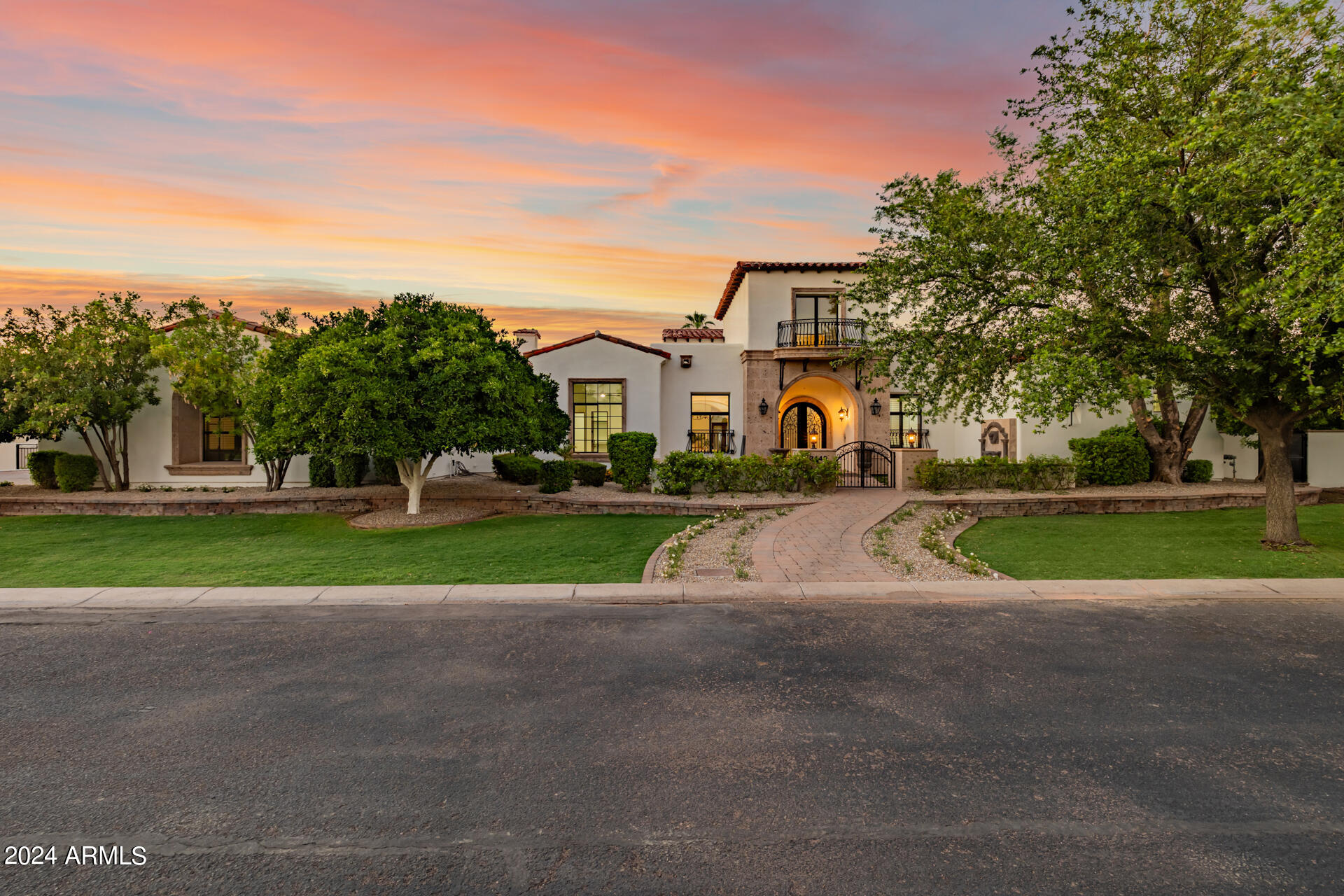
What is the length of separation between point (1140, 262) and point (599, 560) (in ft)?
30.7

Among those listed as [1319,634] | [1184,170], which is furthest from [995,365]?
[1319,634]

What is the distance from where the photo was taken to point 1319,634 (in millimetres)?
5930

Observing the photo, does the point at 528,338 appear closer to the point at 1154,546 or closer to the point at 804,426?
the point at 804,426

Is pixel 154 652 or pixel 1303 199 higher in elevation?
pixel 1303 199

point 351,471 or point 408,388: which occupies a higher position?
point 408,388

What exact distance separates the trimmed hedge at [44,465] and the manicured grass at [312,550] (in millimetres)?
3470

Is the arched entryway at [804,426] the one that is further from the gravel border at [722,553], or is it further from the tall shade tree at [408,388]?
the tall shade tree at [408,388]

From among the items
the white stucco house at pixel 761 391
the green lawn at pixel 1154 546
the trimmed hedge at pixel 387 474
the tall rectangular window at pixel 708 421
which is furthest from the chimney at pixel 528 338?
the green lawn at pixel 1154 546

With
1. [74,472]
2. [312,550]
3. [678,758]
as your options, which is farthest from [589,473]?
[678,758]

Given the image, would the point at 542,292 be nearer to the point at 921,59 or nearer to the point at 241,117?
the point at 241,117

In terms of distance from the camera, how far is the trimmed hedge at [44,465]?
16.8m

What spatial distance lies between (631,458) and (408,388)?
593 centimetres

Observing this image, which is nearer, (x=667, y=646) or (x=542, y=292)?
(x=667, y=646)

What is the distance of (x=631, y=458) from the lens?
53.1ft
